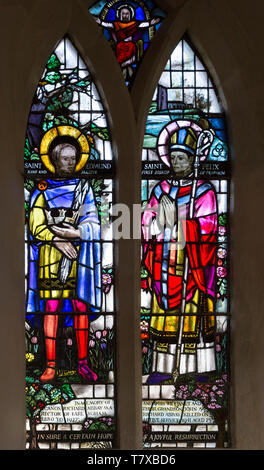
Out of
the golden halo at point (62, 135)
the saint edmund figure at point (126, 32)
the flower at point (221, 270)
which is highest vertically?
the saint edmund figure at point (126, 32)

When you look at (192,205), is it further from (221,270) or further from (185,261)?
(221,270)

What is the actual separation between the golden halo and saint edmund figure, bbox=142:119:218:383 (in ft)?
1.91

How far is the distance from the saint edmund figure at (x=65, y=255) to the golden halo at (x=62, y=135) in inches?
0.7

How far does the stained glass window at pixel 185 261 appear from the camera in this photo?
31.0 ft

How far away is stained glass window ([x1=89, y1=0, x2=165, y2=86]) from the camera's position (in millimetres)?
9664

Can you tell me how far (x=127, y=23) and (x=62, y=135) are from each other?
1027mm

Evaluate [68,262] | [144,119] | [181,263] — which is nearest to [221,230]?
[181,263]

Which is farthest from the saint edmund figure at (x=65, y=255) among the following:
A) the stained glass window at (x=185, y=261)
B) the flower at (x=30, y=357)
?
the stained glass window at (x=185, y=261)

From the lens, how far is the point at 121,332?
9258mm

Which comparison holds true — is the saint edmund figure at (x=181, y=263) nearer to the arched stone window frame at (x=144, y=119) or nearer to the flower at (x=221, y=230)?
the flower at (x=221, y=230)

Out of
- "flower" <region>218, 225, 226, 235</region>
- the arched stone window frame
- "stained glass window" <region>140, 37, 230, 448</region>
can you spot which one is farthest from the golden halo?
"flower" <region>218, 225, 226, 235</region>

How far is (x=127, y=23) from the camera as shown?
31.9ft

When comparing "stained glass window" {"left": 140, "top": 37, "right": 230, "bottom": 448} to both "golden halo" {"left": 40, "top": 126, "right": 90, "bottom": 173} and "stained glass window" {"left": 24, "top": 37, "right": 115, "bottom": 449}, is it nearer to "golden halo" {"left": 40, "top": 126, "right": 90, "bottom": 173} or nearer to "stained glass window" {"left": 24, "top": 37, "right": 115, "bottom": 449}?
"stained glass window" {"left": 24, "top": 37, "right": 115, "bottom": 449}

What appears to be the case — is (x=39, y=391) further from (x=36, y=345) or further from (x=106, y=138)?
(x=106, y=138)
